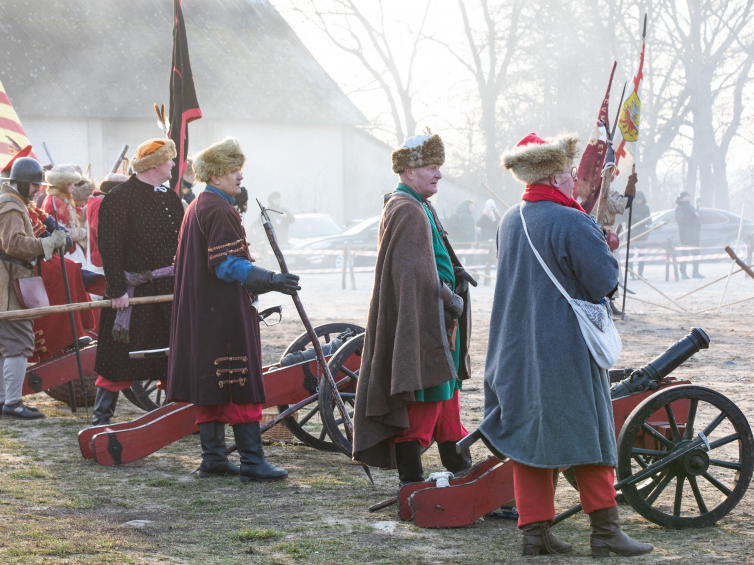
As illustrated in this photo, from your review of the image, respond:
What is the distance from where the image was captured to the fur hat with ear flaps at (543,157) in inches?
128

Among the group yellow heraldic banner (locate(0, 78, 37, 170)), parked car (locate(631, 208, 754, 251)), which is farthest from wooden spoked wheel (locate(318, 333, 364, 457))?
parked car (locate(631, 208, 754, 251))

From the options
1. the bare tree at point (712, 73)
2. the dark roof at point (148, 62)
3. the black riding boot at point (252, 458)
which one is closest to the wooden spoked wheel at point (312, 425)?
the black riding boot at point (252, 458)

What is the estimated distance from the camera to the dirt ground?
3295mm

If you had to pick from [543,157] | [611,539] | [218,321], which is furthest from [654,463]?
[218,321]

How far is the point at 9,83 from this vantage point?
80.3 ft

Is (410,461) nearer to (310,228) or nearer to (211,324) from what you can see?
(211,324)

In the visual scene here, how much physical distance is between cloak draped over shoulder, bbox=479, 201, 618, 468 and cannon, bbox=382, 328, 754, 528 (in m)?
0.25

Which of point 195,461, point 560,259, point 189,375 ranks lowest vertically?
point 195,461

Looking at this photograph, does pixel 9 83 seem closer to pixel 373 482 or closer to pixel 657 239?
pixel 657 239

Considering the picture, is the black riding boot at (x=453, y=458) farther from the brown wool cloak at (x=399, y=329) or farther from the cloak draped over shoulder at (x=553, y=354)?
the cloak draped over shoulder at (x=553, y=354)

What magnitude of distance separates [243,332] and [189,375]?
35 cm

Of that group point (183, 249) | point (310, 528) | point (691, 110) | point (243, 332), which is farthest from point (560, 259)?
point (691, 110)

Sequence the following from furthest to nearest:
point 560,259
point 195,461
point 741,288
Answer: point 741,288 < point 195,461 < point 560,259

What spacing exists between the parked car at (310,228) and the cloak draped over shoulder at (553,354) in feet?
57.3
